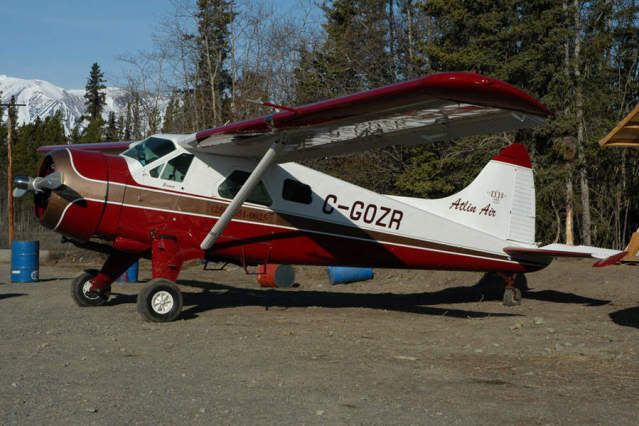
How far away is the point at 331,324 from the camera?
9.89m

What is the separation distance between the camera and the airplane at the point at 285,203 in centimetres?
900

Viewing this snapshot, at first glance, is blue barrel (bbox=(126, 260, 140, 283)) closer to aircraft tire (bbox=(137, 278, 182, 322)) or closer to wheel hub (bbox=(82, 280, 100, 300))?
wheel hub (bbox=(82, 280, 100, 300))

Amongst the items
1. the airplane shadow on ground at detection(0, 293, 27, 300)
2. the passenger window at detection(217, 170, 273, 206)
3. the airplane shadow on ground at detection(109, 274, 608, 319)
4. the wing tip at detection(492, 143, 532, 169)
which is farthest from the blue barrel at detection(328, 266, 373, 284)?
the airplane shadow on ground at detection(0, 293, 27, 300)

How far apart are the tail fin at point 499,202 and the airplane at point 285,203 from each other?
0.07ft

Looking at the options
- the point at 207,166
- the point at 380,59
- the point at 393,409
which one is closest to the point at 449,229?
the point at 207,166

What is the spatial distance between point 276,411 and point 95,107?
8177cm

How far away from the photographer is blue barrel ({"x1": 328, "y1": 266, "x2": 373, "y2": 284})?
16.9 metres

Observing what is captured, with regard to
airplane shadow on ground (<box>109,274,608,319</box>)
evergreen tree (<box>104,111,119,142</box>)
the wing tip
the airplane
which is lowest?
airplane shadow on ground (<box>109,274,608,319</box>)

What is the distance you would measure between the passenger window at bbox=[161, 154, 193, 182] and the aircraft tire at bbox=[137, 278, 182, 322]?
5.13 ft

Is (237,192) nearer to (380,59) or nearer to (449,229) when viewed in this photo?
(449,229)

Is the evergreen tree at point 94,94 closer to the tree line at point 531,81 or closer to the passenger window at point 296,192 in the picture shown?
the tree line at point 531,81

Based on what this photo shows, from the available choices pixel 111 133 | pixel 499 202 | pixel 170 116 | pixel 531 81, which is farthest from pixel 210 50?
pixel 111 133

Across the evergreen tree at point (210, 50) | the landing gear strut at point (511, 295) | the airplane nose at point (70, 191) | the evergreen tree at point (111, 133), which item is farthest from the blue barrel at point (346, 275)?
the evergreen tree at point (111, 133)

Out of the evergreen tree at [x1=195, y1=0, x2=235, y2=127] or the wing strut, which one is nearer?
the wing strut
